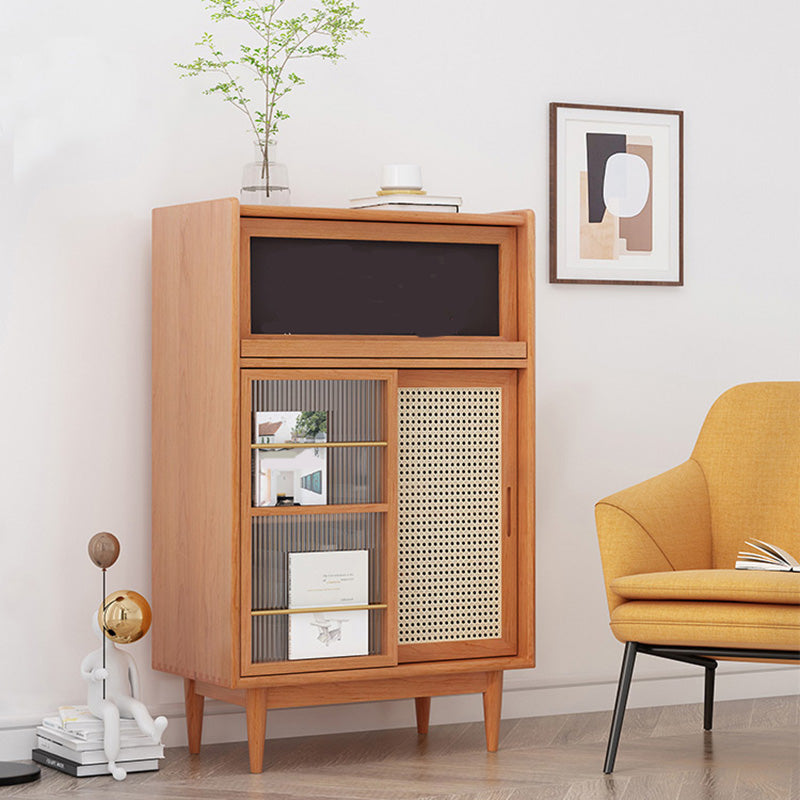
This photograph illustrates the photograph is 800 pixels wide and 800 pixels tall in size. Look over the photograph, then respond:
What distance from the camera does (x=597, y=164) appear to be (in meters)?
4.38

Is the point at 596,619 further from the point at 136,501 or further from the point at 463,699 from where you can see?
the point at 136,501

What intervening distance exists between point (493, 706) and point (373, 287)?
3.70 ft

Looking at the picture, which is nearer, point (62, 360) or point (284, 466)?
point (284, 466)

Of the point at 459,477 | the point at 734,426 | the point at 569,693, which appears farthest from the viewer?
the point at 569,693

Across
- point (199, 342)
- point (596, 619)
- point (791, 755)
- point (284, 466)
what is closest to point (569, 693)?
point (596, 619)

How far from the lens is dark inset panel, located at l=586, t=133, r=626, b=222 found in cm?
436

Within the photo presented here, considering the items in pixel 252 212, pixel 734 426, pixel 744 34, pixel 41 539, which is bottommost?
pixel 41 539

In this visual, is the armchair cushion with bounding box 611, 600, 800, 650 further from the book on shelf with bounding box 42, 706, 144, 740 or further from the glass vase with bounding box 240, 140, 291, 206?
the glass vase with bounding box 240, 140, 291, 206

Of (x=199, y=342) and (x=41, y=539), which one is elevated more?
(x=199, y=342)

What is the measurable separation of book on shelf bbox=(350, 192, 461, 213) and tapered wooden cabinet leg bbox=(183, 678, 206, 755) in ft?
4.26

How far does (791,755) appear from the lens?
371 cm

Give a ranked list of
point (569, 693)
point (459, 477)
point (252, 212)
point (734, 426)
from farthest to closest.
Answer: point (569, 693) < point (734, 426) < point (459, 477) < point (252, 212)

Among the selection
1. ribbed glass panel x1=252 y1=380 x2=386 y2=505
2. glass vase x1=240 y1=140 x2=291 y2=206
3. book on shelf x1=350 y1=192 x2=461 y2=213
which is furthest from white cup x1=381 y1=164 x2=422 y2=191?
ribbed glass panel x1=252 y1=380 x2=386 y2=505

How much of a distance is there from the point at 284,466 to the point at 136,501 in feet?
1.78
